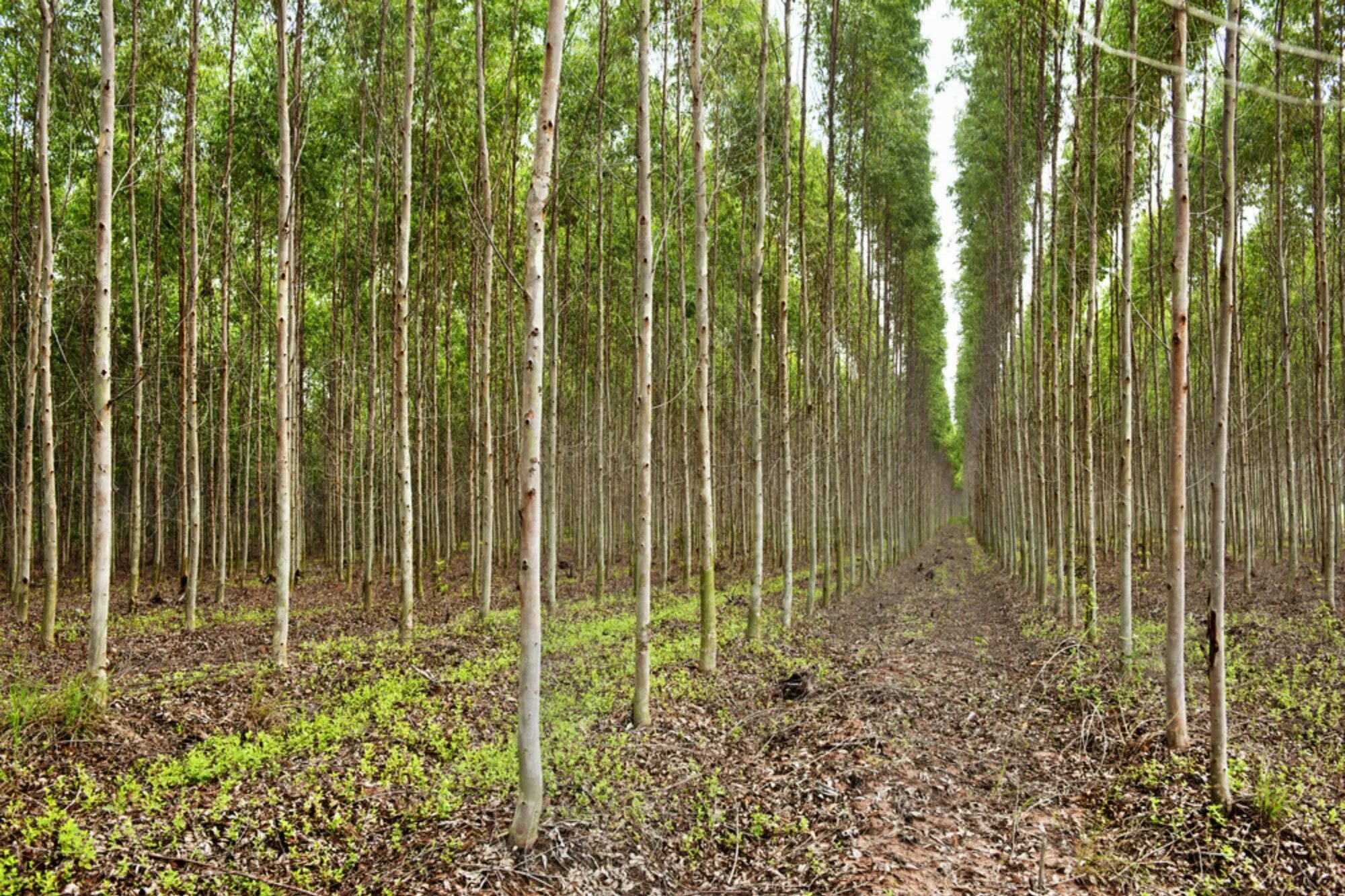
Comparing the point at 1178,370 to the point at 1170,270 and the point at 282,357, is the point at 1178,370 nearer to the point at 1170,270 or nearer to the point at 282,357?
the point at 1170,270

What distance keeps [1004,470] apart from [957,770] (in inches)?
815

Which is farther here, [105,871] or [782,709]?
[782,709]

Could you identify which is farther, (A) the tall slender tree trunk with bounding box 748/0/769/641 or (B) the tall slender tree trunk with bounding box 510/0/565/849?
(A) the tall slender tree trunk with bounding box 748/0/769/641

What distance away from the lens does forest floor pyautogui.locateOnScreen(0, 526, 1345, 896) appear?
15.7 feet

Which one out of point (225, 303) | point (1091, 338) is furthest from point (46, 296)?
point (1091, 338)

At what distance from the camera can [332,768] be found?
6.00 m

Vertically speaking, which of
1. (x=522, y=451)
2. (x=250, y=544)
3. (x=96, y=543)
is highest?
(x=522, y=451)

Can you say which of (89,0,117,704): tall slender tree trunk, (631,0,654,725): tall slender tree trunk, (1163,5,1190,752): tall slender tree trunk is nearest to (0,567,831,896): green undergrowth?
(89,0,117,704): tall slender tree trunk

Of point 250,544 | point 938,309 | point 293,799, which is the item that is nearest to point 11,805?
point 293,799

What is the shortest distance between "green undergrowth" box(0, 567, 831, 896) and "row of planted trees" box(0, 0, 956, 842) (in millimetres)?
740

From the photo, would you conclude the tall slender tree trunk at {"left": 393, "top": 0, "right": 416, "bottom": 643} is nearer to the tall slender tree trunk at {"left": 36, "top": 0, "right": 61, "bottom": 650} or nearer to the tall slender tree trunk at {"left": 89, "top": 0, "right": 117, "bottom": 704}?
the tall slender tree trunk at {"left": 89, "top": 0, "right": 117, "bottom": 704}

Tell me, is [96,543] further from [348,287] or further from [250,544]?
[250,544]

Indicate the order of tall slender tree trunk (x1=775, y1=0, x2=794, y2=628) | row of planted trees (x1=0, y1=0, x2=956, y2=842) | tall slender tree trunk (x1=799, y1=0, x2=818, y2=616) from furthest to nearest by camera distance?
tall slender tree trunk (x1=799, y1=0, x2=818, y2=616)
tall slender tree trunk (x1=775, y1=0, x2=794, y2=628)
row of planted trees (x1=0, y1=0, x2=956, y2=842)

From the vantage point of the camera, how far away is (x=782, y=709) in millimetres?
8195
